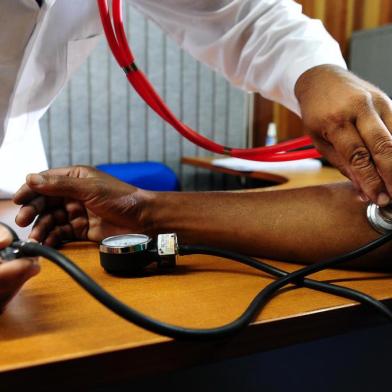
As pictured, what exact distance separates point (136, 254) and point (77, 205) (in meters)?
0.21

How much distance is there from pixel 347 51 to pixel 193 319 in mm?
2864

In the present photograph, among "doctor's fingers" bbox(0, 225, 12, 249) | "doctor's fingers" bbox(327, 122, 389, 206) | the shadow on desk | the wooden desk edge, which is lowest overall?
the shadow on desk

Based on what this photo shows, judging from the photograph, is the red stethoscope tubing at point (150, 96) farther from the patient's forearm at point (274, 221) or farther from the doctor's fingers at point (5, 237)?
the doctor's fingers at point (5, 237)

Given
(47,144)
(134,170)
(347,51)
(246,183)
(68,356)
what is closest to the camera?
(68,356)

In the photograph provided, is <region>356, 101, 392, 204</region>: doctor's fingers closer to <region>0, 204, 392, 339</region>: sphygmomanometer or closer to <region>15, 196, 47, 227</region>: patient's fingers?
<region>0, 204, 392, 339</region>: sphygmomanometer

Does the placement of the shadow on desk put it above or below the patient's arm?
below

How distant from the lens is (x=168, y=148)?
2764mm

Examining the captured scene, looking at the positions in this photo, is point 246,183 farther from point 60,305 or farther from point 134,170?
point 60,305

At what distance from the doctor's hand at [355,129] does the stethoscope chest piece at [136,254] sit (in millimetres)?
240

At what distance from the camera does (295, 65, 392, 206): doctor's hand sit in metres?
0.54

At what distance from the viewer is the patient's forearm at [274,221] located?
0.62 meters

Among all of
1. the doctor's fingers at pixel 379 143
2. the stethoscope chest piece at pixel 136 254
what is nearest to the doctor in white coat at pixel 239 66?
the doctor's fingers at pixel 379 143

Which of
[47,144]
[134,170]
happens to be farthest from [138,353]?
[47,144]

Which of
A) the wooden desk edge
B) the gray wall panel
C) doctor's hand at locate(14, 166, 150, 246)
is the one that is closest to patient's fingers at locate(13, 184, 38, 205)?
doctor's hand at locate(14, 166, 150, 246)
